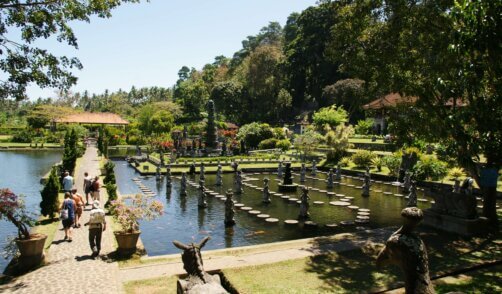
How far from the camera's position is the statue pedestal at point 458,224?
13.0m

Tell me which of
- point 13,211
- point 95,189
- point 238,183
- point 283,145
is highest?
point 283,145

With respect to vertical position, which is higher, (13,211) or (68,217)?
(13,211)

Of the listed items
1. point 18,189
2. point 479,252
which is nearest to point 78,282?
point 479,252

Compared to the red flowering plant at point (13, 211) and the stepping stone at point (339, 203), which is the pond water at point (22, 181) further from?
the stepping stone at point (339, 203)

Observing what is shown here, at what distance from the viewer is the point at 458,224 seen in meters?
13.4

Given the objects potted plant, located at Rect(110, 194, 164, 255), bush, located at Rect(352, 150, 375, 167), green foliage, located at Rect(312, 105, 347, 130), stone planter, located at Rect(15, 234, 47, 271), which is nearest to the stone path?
stone planter, located at Rect(15, 234, 47, 271)

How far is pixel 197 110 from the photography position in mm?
82500

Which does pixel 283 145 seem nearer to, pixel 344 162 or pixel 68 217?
pixel 344 162

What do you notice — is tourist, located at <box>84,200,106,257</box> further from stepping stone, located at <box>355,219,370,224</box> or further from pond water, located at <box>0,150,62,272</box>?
stepping stone, located at <box>355,219,370,224</box>

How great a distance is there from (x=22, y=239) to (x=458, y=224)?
13352mm

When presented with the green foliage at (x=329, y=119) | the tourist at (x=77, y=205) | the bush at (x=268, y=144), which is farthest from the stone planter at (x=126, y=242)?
the green foliage at (x=329, y=119)

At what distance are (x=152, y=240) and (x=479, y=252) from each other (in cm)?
1030

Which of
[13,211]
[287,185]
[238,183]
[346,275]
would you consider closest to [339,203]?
[287,185]

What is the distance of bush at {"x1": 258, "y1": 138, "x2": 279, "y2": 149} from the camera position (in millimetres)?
46750
